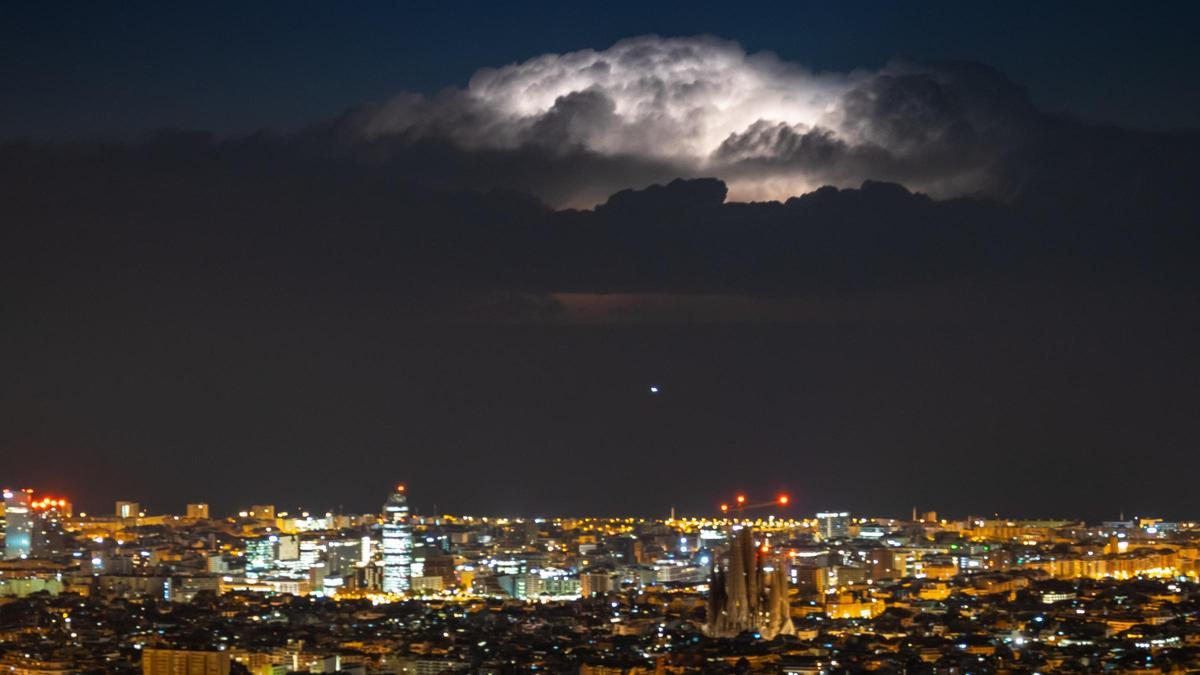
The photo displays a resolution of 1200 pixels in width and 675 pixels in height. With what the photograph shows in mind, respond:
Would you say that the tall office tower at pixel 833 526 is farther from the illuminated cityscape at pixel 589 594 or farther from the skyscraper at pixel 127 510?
the skyscraper at pixel 127 510

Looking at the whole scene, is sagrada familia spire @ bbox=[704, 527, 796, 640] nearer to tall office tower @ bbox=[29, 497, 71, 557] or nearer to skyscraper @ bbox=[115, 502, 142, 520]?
tall office tower @ bbox=[29, 497, 71, 557]

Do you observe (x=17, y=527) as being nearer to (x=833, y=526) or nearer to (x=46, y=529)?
(x=46, y=529)

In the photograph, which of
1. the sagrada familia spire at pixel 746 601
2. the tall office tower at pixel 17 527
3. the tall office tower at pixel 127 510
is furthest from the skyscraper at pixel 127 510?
the sagrada familia spire at pixel 746 601

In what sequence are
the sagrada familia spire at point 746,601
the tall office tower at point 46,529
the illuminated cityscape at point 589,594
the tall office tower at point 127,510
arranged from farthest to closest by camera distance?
the tall office tower at point 127,510 → the tall office tower at point 46,529 → the sagrada familia spire at point 746,601 → the illuminated cityscape at point 589,594

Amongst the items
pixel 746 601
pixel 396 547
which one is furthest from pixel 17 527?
pixel 746 601

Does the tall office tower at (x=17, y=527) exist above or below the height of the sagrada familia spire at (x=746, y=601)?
above

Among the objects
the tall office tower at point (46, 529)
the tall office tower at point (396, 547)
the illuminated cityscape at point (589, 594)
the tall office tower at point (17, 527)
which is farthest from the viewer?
the tall office tower at point (46, 529)

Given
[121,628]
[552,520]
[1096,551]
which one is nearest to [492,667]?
[121,628]
